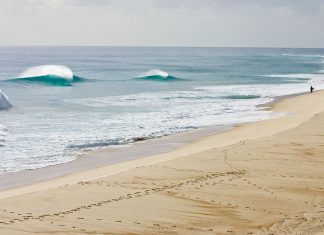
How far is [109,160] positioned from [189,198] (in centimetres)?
617

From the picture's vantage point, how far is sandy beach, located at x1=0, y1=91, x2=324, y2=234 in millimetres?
9006

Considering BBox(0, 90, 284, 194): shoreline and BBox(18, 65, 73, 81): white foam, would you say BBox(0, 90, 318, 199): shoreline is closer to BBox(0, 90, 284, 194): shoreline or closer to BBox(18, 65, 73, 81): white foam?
BBox(0, 90, 284, 194): shoreline

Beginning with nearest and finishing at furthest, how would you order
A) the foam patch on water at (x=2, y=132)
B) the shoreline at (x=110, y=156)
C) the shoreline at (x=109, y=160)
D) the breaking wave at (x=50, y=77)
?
the shoreline at (x=109, y=160)
the shoreline at (x=110, y=156)
the foam patch on water at (x=2, y=132)
the breaking wave at (x=50, y=77)

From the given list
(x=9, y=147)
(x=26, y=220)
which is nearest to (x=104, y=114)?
(x=9, y=147)

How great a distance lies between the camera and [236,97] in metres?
38.5

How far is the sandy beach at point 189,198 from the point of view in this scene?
901cm

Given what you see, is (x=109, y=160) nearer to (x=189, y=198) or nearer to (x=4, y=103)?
(x=189, y=198)

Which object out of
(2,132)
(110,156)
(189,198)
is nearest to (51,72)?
(2,132)

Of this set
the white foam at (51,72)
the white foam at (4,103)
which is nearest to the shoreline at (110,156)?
the white foam at (4,103)

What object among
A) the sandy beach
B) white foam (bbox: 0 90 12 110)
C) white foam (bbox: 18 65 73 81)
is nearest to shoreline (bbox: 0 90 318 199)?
the sandy beach

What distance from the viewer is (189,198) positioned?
1067 centimetres

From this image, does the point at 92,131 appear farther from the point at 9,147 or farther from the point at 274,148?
the point at 274,148

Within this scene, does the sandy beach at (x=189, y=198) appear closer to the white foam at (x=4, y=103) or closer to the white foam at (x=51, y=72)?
the white foam at (x=4, y=103)

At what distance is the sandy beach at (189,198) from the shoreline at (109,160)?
0.24 metres
